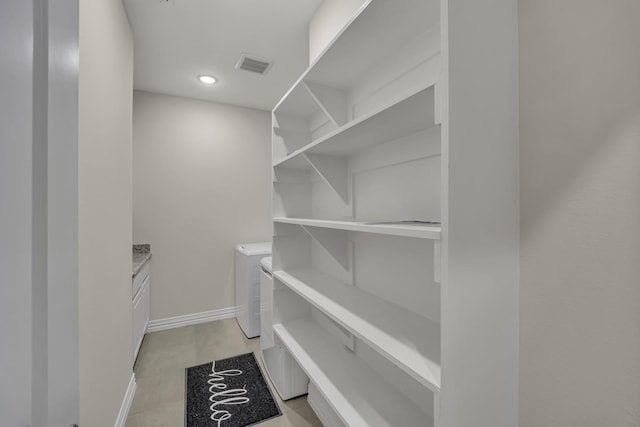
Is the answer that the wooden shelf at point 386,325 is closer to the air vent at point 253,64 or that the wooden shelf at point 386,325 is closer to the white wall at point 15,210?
the white wall at point 15,210

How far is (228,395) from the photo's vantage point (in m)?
1.89

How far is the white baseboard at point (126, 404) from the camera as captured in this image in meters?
1.58

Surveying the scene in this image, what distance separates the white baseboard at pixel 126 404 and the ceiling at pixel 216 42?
2.51 m

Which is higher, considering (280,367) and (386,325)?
(386,325)

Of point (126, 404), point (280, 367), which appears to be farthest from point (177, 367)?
point (280, 367)

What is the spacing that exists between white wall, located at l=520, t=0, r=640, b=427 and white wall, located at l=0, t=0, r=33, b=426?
108 cm

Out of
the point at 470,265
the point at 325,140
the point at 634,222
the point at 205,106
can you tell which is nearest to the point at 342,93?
the point at 325,140

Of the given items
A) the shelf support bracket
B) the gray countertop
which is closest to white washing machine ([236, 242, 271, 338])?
the gray countertop

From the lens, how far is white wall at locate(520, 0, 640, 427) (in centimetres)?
60

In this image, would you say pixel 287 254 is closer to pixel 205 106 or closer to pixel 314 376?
pixel 314 376

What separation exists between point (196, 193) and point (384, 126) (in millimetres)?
2714

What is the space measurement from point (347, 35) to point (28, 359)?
1.22m

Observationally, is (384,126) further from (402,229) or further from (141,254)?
(141,254)

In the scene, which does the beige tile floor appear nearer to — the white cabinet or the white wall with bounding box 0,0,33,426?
the white cabinet
